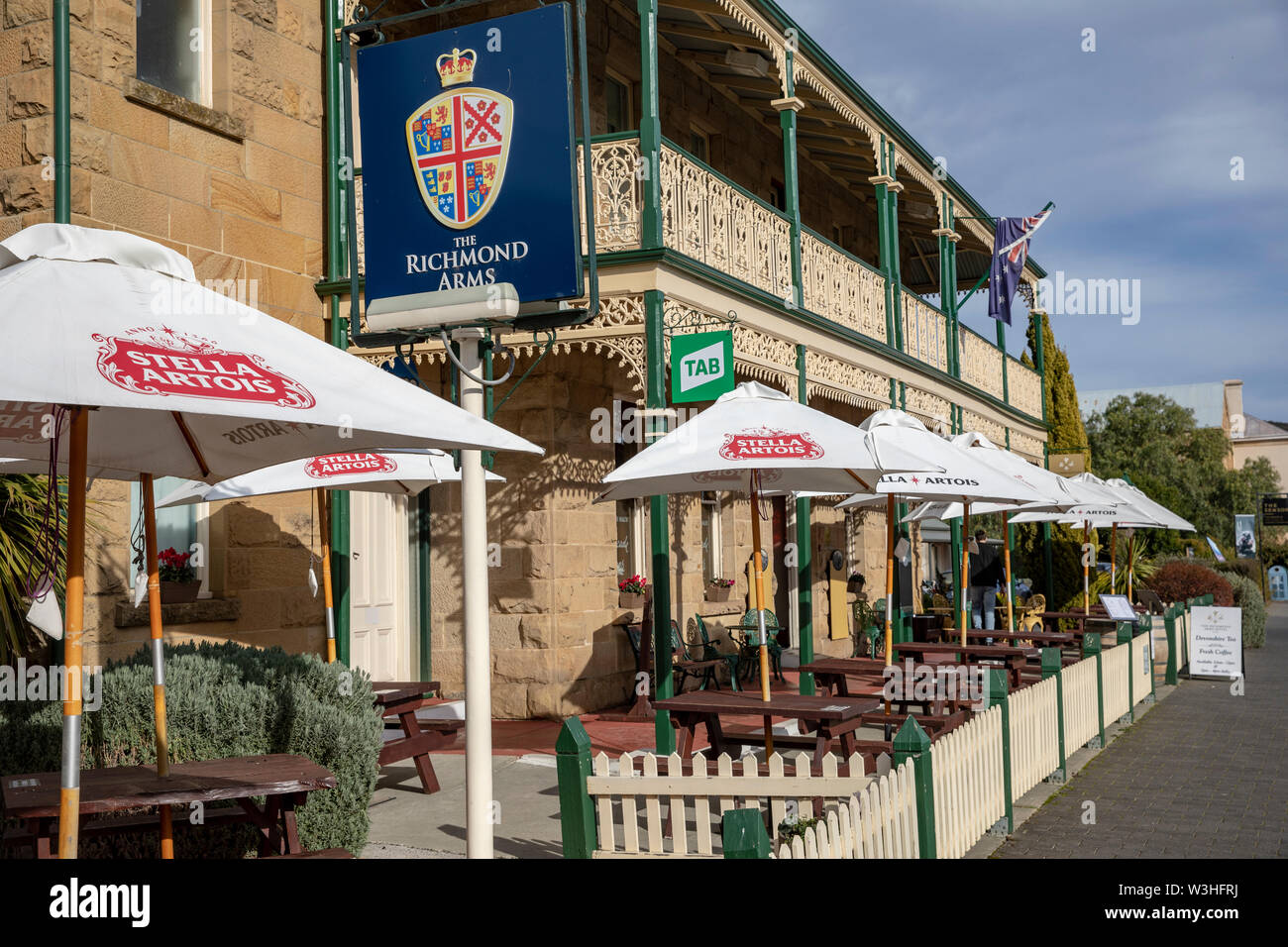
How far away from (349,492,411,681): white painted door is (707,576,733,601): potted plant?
13.3 feet

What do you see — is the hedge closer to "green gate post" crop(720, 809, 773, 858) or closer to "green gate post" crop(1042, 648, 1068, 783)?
"green gate post" crop(720, 809, 773, 858)

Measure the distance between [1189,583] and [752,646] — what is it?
10.7 metres

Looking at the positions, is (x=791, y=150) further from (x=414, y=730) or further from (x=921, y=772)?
(x=921, y=772)

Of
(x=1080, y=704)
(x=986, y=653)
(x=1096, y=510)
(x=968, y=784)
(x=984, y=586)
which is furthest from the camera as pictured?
(x=984, y=586)

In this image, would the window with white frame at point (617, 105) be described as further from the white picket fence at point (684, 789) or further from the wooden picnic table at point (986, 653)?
the white picket fence at point (684, 789)

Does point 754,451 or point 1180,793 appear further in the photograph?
point 1180,793

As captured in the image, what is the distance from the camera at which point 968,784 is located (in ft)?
20.6

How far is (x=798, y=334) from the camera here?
11820 millimetres

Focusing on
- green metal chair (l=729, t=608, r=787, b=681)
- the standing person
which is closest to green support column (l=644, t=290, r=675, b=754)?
green metal chair (l=729, t=608, r=787, b=681)

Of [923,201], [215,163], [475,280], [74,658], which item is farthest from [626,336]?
[923,201]

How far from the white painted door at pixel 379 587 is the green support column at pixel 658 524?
3142 mm

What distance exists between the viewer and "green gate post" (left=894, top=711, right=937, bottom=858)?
528 centimetres

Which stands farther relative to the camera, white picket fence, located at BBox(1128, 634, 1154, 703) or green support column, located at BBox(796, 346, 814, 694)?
white picket fence, located at BBox(1128, 634, 1154, 703)

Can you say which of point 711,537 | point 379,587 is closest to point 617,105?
point 711,537
